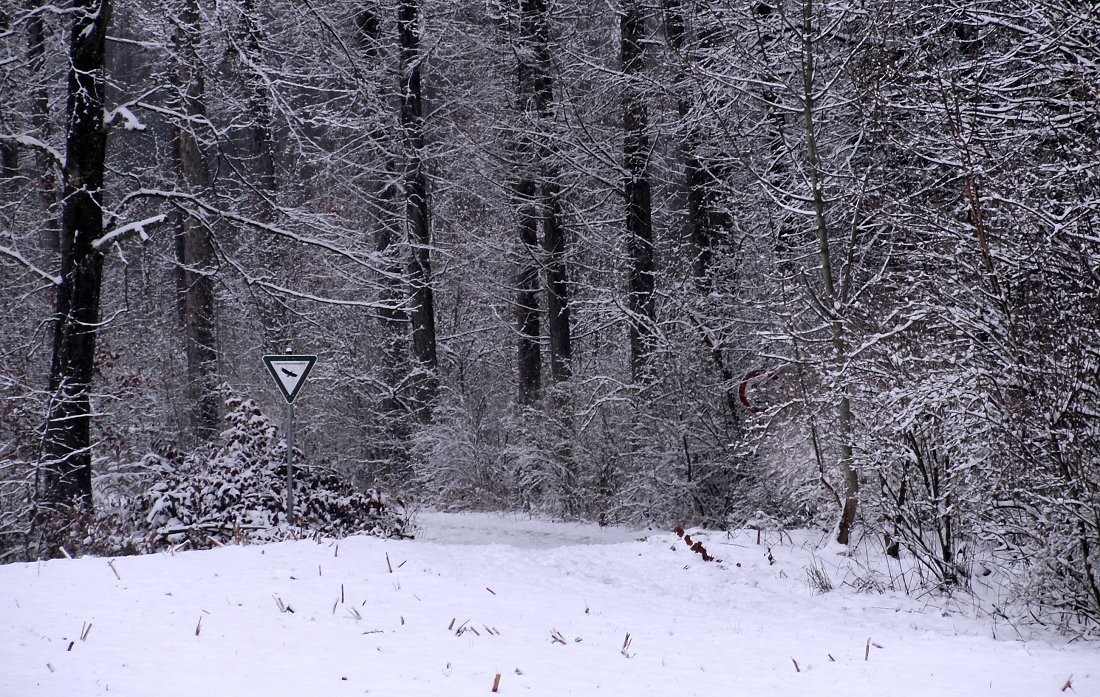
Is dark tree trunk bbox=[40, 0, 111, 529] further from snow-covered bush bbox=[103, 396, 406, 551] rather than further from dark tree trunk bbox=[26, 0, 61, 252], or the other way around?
snow-covered bush bbox=[103, 396, 406, 551]

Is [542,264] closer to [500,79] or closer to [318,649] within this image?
[500,79]

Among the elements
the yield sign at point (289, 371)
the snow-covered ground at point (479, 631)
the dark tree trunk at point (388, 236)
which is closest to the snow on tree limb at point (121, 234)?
the yield sign at point (289, 371)

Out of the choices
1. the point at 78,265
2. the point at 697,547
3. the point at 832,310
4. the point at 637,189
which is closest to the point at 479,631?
the point at 697,547

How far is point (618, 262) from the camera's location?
59.6 ft

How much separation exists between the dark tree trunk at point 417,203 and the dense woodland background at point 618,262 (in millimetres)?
87

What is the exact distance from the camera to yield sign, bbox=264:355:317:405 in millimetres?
10742

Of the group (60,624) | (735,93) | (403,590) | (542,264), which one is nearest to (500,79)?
(542,264)

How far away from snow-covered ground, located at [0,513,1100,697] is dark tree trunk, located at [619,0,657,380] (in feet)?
24.3

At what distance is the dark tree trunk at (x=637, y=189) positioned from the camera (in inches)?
621

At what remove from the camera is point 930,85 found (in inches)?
309

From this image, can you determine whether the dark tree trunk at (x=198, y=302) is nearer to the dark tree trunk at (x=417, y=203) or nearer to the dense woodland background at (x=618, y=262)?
the dense woodland background at (x=618, y=262)

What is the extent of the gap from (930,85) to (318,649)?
6576mm

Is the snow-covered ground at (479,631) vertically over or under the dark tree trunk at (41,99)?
under

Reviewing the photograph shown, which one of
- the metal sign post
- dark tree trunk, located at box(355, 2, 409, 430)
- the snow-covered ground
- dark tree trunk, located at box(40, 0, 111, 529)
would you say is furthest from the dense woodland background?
the metal sign post
